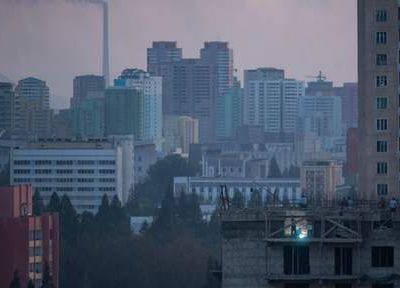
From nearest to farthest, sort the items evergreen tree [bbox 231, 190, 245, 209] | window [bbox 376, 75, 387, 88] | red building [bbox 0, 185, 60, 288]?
evergreen tree [bbox 231, 190, 245, 209] → window [bbox 376, 75, 387, 88] → red building [bbox 0, 185, 60, 288]

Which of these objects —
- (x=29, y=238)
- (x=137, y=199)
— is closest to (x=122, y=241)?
(x=29, y=238)

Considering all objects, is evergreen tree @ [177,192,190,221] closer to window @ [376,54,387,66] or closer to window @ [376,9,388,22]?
window @ [376,9,388,22]

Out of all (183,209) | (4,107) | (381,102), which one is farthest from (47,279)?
(4,107)

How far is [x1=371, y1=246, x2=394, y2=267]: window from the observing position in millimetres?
20781

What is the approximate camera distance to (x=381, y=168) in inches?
1645

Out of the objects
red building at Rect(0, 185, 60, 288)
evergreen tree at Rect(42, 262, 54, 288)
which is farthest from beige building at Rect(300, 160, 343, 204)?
evergreen tree at Rect(42, 262, 54, 288)

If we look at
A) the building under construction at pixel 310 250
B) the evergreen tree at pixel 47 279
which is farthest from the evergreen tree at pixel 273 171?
the building under construction at pixel 310 250

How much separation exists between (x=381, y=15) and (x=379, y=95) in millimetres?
1449

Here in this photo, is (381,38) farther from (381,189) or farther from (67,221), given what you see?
(67,221)

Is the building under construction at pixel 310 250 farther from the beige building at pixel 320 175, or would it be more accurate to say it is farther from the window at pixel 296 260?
the beige building at pixel 320 175

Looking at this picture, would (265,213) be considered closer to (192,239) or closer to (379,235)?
(379,235)

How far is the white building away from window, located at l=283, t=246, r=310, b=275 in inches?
4681

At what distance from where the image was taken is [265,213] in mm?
21047

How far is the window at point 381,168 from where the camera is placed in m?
41.8
